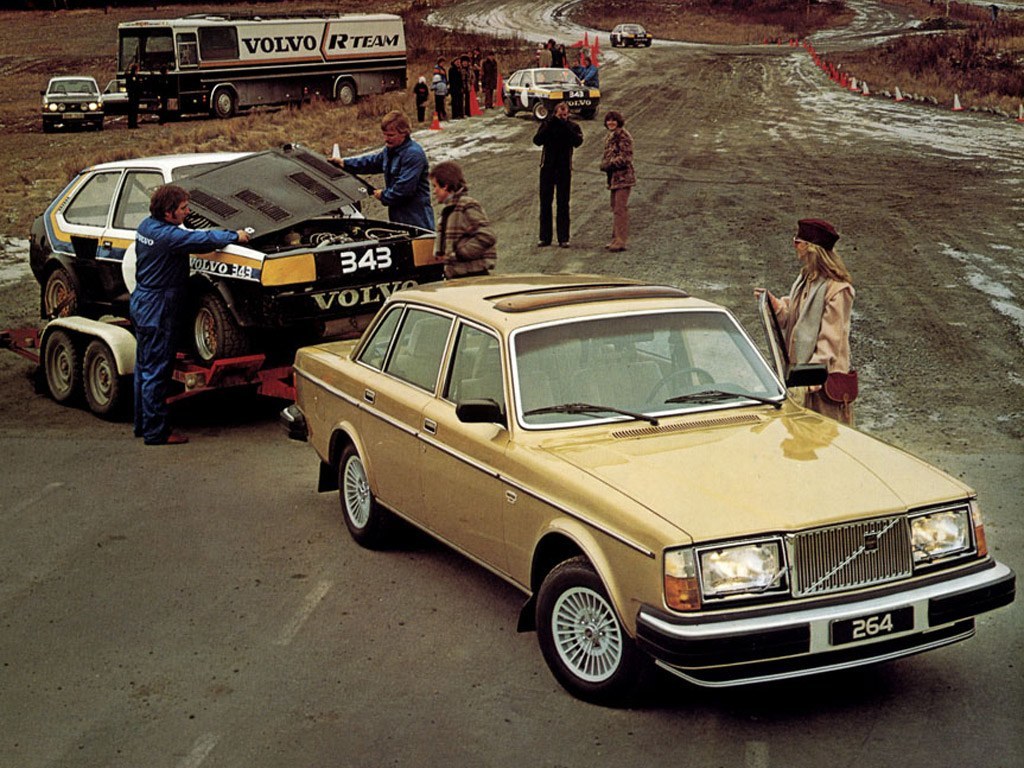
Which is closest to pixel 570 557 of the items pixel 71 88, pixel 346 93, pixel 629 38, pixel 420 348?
pixel 420 348

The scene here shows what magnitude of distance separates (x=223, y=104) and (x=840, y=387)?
114ft

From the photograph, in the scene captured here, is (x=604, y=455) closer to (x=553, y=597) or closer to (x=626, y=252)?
(x=553, y=597)

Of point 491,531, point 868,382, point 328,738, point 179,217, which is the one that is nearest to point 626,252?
point 868,382

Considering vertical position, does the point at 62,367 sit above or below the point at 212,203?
below

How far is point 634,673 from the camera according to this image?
5160 mm

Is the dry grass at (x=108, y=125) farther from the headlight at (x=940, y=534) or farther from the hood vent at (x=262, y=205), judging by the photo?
the headlight at (x=940, y=534)

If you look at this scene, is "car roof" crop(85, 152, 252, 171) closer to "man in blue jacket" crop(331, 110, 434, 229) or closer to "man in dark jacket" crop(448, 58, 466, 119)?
"man in blue jacket" crop(331, 110, 434, 229)

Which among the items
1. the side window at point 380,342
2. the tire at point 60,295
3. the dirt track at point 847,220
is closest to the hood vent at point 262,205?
the tire at point 60,295

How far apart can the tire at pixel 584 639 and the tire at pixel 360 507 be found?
1.98 meters

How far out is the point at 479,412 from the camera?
587 cm

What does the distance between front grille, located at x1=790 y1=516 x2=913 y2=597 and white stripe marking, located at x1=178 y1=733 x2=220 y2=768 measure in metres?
2.30

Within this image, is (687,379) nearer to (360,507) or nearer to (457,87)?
(360,507)

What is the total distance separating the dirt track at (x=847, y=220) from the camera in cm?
1117

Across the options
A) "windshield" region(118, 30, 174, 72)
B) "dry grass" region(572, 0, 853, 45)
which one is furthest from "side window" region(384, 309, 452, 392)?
"dry grass" region(572, 0, 853, 45)
